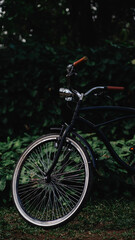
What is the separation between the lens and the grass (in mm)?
2484

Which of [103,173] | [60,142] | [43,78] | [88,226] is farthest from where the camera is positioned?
[43,78]

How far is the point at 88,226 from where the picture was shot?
268 cm

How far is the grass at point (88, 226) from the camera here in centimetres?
248

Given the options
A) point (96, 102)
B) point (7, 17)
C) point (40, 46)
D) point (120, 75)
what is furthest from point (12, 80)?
point (120, 75)

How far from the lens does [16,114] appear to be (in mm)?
5004

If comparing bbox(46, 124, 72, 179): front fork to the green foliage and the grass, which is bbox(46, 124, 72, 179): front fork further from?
the green foliage

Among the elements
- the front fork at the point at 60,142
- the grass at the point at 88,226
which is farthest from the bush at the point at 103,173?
the front fork at the point at 60,142

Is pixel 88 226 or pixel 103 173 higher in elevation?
pixel 103 173

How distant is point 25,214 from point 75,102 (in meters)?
1.12

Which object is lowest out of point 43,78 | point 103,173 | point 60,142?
point 103,173

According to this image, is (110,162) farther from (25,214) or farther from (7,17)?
(7,17)

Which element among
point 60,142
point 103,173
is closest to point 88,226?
point 103,173

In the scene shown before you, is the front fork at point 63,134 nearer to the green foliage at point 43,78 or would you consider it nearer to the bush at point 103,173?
the bush at point 103,173

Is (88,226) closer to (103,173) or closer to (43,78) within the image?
(103,173)
